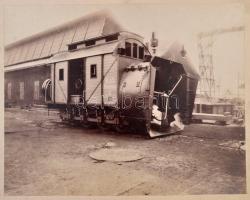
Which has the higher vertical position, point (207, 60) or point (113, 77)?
point (207, 60)

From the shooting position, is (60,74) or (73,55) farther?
(60,74)

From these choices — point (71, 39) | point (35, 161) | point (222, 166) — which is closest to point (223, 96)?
point (222, 166)

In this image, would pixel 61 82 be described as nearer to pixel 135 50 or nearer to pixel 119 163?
pixel 135 50

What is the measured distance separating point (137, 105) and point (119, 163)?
1.72 feet

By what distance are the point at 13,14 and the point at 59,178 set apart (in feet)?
4.88

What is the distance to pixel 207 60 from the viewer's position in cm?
253

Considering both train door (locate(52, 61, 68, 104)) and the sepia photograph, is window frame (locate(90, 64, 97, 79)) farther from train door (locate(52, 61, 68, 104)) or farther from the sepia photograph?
train door (locate(52, 61, 68, 104))

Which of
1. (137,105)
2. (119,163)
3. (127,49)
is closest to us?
(119,163)

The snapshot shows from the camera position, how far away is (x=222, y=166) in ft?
8.06

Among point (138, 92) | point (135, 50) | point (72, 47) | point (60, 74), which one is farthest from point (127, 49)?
point (60, 74)

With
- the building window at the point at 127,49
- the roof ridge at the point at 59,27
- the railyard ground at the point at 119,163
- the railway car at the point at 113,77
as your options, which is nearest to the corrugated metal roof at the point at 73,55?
the railway car at the point at 113,77

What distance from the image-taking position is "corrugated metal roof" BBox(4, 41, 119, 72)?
8.63ft

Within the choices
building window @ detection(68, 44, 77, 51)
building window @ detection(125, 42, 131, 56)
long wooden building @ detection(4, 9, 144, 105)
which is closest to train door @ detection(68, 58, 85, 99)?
long wooden building @ detection(4, 9, 144, 105)

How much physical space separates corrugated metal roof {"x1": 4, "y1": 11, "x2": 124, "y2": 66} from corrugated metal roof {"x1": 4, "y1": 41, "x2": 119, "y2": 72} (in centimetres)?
5
